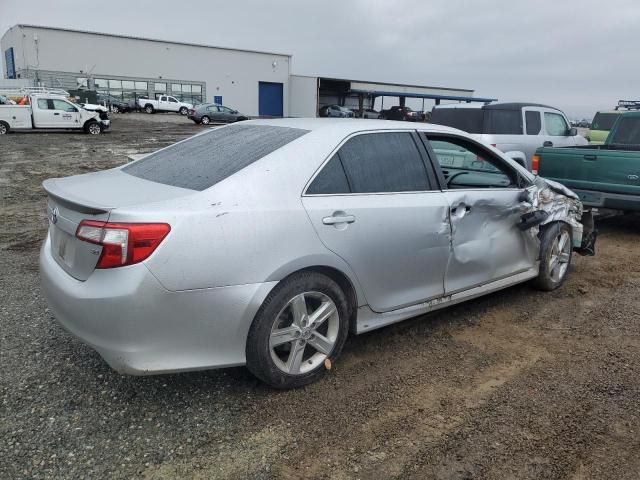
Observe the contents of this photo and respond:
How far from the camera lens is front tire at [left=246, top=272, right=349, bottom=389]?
2.90 meters

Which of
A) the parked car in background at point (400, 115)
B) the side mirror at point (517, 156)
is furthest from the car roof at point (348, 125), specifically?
the parked car in background at point (400, 115)

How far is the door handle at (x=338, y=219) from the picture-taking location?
121 inches

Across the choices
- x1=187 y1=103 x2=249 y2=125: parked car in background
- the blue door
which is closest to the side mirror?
Answer: x1=187 y1=103 x2=249 y2=125: parked car in background

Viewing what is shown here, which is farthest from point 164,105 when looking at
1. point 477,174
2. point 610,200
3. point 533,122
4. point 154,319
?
point 154,319

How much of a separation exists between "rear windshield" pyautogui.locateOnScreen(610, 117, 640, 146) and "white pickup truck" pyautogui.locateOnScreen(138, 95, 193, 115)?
140ft

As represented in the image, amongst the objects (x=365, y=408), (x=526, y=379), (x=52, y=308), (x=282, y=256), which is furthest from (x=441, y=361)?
Result: (x=52, y=308)

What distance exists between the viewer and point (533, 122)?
9922mm

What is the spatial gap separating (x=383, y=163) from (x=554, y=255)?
2.29m

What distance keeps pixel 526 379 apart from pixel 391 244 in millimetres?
1203

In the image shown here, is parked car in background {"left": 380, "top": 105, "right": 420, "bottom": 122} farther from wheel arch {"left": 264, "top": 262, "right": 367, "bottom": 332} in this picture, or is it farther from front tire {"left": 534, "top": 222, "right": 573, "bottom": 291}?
wheel arch {"left": 264, "top": 262, "right": 367, "bottom": 332}

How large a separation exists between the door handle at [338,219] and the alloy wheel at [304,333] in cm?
42

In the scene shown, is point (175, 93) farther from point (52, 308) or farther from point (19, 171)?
point (52, 308)

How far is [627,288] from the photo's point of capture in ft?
17.0

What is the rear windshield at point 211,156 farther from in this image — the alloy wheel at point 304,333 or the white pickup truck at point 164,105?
the white pickup truck at point 164,105
